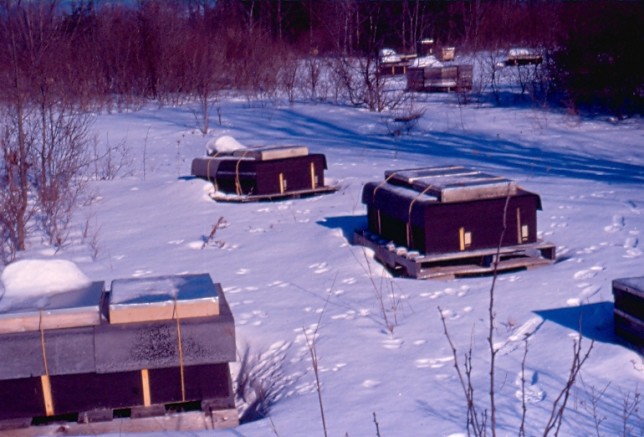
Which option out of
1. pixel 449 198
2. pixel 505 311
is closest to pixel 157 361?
pixel 505 311

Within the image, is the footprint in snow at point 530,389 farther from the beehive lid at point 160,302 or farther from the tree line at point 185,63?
the tree line at point 185,63

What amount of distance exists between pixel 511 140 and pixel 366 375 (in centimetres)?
1114

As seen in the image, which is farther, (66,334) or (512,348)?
(512,348)

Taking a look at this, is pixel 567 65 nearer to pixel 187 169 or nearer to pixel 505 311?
pixel 187 169

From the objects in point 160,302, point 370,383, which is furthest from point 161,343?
point 370,383

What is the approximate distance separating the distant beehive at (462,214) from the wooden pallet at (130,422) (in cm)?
309

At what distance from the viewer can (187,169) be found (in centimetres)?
1441

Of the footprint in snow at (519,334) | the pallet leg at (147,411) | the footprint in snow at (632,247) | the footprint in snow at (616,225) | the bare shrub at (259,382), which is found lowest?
the bare shrub at (259,382)

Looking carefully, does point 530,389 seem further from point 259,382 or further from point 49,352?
point 49,352

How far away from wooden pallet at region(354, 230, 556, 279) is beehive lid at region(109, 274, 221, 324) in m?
2.59

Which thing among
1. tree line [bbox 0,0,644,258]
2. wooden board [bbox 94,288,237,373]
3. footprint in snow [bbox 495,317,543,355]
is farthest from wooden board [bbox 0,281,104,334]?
tree line [bbox 0,0,644,258]

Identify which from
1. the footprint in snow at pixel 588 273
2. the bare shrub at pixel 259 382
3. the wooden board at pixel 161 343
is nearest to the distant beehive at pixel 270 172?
the footprint in snow at pixel 588 273

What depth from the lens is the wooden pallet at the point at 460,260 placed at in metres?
7.66

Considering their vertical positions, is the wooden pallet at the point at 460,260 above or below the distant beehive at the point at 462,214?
→ below
